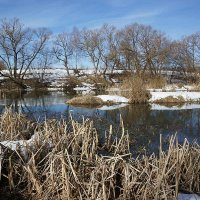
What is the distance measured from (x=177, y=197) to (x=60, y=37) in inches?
2052

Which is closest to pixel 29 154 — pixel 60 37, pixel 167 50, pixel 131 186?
pixel 131 186

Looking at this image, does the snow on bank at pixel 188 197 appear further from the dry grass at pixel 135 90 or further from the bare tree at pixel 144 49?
the bare tree at pixel 144 49

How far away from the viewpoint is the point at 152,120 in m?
16.0

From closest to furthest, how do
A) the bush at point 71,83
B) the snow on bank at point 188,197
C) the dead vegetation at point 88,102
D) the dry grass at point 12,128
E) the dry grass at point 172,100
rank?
the snow on bank at point 188,197
the dry grass at point 12,128
the dead vegetation at point 88,102
the dry grass at point 172,100
the bush at point 71,83

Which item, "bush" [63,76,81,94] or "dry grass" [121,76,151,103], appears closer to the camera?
"dry grass" [121,76,151,103]

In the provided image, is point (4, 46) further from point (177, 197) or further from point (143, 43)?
point (177, 197)

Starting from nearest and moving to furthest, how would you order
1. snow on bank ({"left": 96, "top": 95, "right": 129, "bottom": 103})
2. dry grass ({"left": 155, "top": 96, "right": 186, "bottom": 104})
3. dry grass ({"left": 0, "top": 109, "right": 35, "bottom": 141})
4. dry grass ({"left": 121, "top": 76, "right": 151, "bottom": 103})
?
dry grass ({"left": 0, "top": 109, "right": 35, "bottom": 141})
dry grass ({"left": 121, "top": 76, "right": 151, "bottom": 103})
snow on bank ({"left": 96, "top": 95, "right": 129, "bottom": 103})
dry grass ({"left": 155, "top": 96, "right": 186, "bottom": 104})

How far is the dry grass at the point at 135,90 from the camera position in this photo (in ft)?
77.8

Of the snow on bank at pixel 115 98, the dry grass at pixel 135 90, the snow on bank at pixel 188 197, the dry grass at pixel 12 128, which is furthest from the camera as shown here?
the snow on bank at pixel 115 98

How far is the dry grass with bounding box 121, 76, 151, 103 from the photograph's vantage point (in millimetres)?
23703

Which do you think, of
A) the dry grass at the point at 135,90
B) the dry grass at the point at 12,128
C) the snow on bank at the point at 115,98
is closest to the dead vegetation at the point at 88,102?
the snow on bank at the point at 115,98

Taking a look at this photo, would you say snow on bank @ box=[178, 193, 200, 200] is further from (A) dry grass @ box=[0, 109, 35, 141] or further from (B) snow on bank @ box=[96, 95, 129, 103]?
(B) snow on bank @ box=[96, 95, 129, 103]

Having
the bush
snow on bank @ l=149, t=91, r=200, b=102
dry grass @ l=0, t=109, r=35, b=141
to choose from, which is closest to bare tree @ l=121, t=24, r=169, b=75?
the bush

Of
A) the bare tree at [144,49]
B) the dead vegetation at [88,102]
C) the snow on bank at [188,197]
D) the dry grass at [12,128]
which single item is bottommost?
the snow on bank at [188,197]
